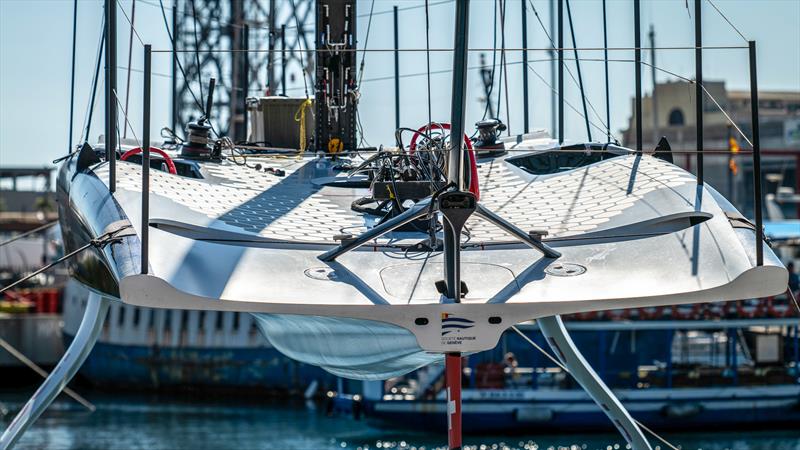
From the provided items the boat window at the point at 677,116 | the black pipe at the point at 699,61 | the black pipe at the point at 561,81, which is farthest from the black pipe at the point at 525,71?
the boat window at the point at 677,116

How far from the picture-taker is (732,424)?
1070 inches

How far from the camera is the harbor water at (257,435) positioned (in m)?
25.2

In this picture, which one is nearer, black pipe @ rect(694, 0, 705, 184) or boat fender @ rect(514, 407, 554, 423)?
black pipe @ rect(694, 0, 705, 184)

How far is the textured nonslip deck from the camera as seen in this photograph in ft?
34.2

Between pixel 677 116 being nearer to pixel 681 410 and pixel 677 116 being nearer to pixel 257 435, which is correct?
pixel 681 410

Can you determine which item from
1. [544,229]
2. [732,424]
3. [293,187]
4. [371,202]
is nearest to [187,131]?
[293,187]

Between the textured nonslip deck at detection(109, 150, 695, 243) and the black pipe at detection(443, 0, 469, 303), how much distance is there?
1869 mm

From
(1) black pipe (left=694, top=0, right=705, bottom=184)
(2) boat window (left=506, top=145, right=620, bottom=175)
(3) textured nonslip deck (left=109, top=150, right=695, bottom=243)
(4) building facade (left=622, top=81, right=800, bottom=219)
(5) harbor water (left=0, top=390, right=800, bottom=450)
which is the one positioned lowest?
(5) harbor water (left=0, top=390, right=800, bottom=450)

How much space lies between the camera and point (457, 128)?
832 cm

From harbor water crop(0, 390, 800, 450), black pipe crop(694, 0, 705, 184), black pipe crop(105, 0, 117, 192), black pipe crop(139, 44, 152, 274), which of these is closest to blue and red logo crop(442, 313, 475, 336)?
black pipe crop(139, 44, 152, 274)

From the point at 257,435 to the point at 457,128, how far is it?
18855mm

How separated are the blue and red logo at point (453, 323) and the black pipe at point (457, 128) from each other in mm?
124

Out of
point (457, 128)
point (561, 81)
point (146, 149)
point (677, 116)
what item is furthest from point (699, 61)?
point (677, 116)

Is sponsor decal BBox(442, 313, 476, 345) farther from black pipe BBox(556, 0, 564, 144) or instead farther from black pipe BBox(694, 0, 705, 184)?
black pipe BBox(556, 0, 564, 144)
